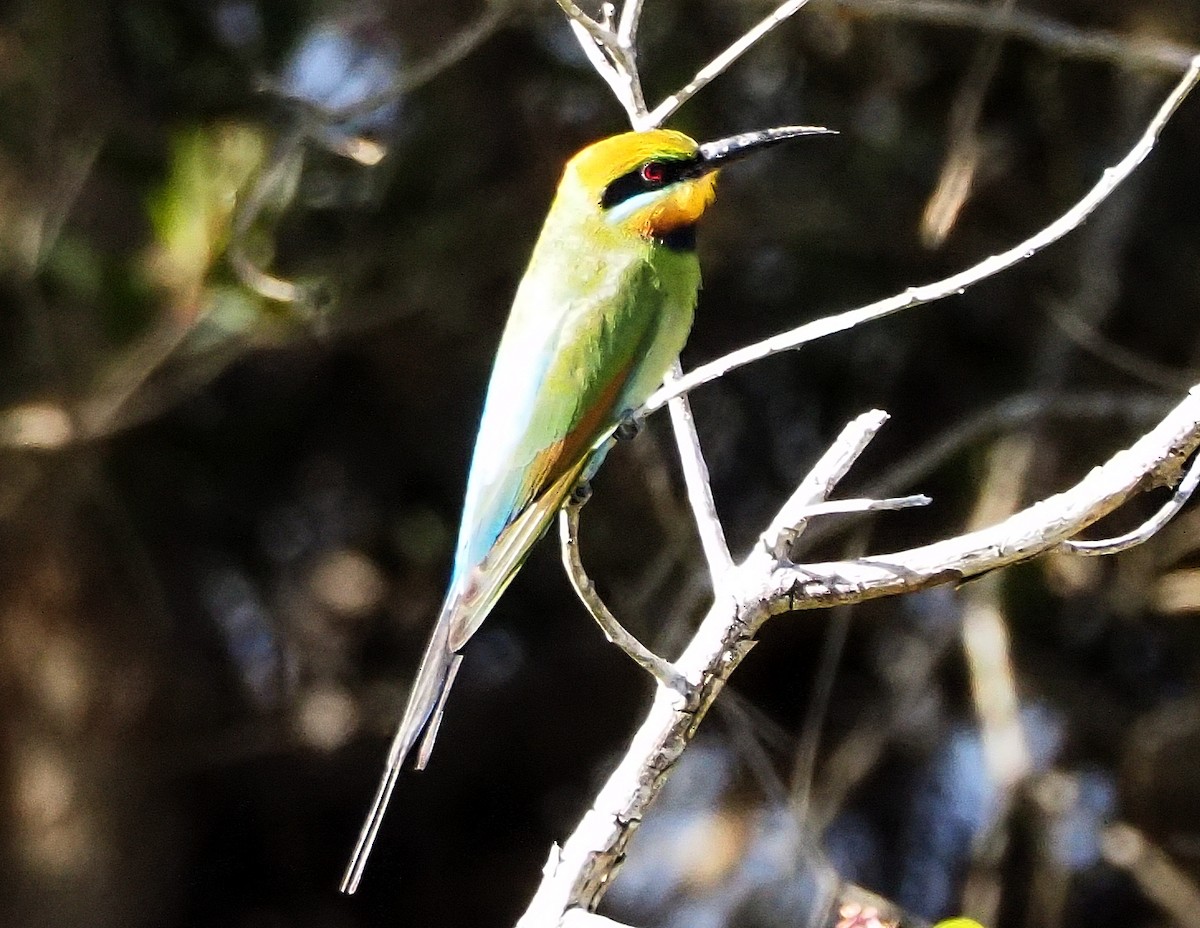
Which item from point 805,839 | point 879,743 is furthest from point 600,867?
point 879,743

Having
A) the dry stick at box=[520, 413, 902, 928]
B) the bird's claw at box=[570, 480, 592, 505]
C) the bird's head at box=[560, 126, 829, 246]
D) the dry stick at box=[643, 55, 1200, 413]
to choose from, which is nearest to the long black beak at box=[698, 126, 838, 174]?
the bird's head at box=[560, 126, 829, 246]

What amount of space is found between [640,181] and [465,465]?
1.02 metres

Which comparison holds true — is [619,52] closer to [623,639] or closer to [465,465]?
[623,639]

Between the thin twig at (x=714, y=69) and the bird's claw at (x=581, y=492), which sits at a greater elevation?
the thin twig at (x=714, y=69)

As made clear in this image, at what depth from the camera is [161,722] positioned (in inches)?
119

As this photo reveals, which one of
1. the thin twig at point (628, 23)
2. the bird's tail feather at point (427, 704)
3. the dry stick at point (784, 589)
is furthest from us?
the thin twig at point (628, 23)

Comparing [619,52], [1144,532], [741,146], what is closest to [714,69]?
[619,52]

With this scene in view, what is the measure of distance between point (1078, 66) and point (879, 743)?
4.12 feet

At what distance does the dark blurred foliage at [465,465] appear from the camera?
2826 mm

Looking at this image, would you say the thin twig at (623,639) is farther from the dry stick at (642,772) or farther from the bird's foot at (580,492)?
the bird's foot at (580,492)

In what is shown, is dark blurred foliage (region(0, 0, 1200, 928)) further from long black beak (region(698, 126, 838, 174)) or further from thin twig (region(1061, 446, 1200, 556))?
thin twig (region(1061, 446, 1200, 556))

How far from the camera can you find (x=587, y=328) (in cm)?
206

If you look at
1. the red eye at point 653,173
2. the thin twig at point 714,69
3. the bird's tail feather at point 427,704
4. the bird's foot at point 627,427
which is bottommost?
the bird's tail feather at point 427,704

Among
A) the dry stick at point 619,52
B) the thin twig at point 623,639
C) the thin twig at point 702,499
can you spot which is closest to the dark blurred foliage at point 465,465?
the dry stick at point 619,52
